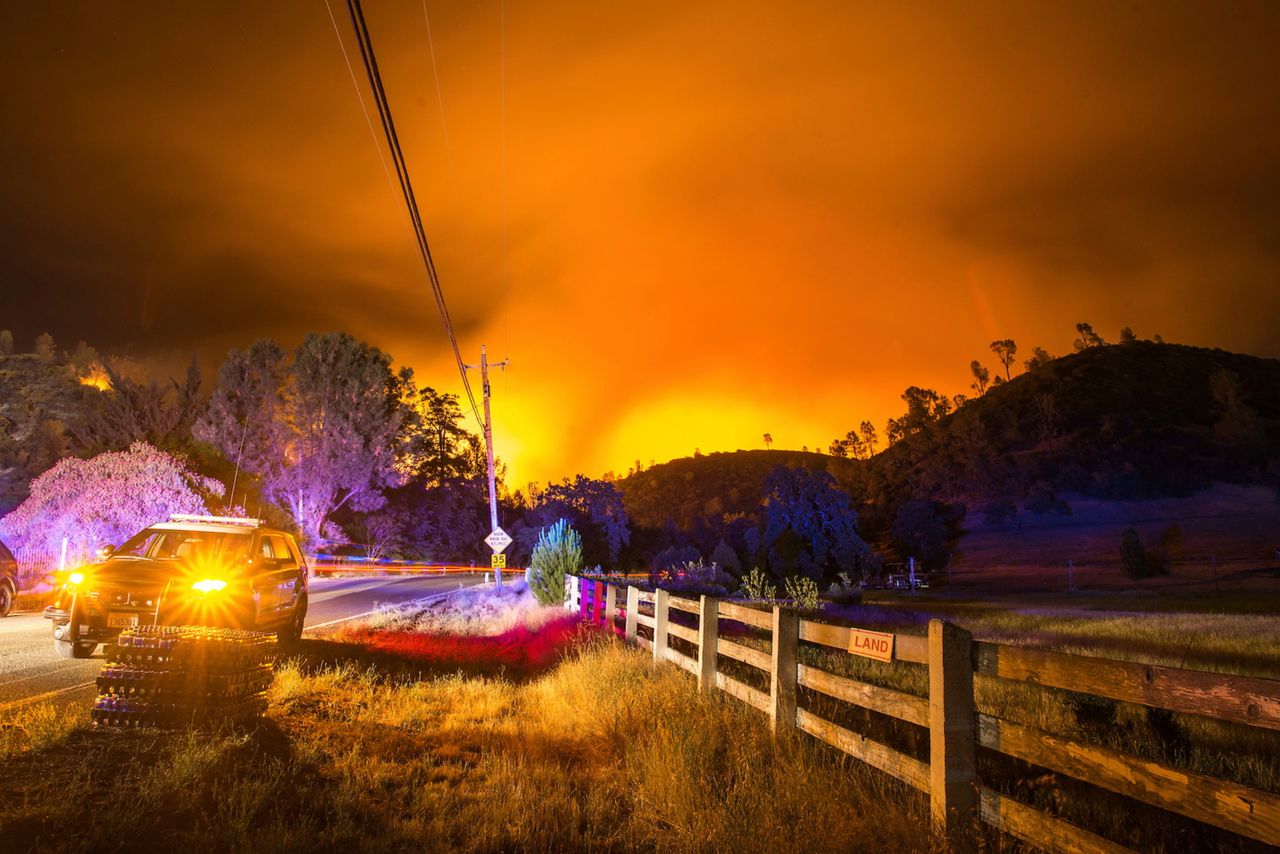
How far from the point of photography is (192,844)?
4168mm

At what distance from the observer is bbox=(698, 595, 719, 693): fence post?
8.05 metres

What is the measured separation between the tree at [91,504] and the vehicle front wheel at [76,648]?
638 inches

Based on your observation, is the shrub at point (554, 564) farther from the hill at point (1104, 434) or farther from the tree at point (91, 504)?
the hill at point (1104, 434)

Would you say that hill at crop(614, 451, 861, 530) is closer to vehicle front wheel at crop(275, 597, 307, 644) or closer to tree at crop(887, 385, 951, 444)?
tree at crop(887, 385, 951, 444)

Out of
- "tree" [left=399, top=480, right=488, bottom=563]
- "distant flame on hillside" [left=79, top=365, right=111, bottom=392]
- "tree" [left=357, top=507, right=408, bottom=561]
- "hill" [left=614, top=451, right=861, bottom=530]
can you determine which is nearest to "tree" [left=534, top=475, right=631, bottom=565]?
"tree" [left=399, top=480, right=488, bottom=563]

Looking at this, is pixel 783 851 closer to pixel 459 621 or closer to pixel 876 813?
pixel 876 813

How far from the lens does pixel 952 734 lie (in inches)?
164

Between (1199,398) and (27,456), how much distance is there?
142760mm

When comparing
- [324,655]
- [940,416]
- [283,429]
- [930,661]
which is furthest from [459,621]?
[940,416]

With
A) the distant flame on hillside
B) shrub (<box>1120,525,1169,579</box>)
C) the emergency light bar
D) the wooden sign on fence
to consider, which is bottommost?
shrub (<box>1120,525,1169,579</box>)

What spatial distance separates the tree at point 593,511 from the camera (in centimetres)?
7569

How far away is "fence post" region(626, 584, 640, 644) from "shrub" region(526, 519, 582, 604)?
321 inches

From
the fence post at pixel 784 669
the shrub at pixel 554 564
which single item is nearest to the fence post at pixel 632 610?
the fence post at pixel 784 669

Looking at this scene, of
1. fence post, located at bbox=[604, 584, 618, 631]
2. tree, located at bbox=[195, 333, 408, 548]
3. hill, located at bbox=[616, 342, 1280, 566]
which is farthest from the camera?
hill, located at bbox=[616, 342, 1280, 566]
